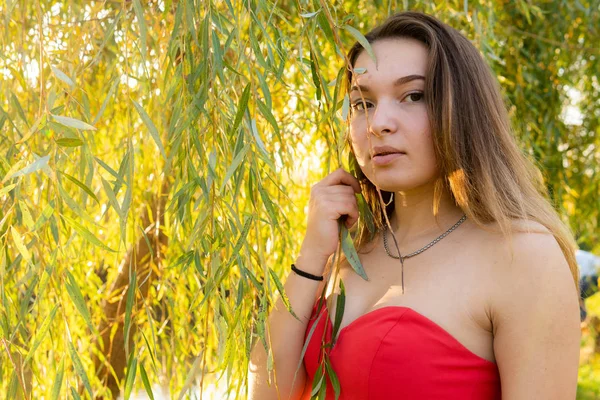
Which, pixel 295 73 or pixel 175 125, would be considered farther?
pixel 295 73

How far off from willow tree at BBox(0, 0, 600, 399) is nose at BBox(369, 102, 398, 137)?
0.07m

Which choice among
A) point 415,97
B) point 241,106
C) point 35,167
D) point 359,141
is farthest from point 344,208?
point 35,167

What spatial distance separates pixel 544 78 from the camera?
265 cm

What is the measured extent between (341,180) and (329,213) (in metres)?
0.08

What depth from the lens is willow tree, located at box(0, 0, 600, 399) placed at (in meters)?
1.08

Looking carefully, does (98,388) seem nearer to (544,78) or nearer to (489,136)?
(489,136)

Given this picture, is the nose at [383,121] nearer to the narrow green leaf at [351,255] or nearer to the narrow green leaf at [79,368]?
the narrow green leaf at [351,255]

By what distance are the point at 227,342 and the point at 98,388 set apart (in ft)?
2.87

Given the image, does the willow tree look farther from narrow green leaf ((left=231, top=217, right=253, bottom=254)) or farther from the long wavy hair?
the long wavy hair

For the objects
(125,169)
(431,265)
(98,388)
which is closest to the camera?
(125,169)

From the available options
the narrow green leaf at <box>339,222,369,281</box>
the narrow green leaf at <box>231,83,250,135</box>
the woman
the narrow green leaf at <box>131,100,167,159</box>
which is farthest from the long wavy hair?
the narrow green leaf at <box>131,100,167,159</box>

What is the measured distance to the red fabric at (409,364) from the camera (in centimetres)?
118

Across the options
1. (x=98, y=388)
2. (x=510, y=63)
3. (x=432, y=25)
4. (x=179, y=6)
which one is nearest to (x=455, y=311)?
(x=432, y=25)

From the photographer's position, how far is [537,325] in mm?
1124
